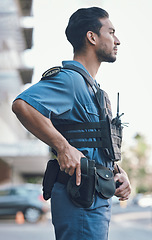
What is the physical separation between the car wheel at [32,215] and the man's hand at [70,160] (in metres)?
14.0

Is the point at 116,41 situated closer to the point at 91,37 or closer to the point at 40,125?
the point at 91,37

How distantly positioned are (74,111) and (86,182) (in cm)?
37

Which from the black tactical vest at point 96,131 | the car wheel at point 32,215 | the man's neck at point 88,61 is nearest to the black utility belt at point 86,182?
the black tactical vest at point 96,131

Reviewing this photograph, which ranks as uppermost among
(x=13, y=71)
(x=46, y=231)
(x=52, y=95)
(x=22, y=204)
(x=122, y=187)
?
(x=52, y=95)

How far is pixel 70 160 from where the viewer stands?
1896 millimetres

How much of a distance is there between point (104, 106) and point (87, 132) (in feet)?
0.68

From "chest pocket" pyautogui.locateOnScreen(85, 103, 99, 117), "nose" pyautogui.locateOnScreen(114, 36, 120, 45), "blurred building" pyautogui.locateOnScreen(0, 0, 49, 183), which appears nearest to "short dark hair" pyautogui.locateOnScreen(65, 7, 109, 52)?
"nose" pyautogui.locateOnScreen(114, 36, 120, 45)

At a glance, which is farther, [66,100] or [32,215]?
[32,215]

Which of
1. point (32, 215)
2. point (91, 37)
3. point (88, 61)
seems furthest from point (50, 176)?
point (32, 215)

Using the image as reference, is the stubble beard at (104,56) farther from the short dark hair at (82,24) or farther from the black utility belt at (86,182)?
the black utility belt at (86,182)

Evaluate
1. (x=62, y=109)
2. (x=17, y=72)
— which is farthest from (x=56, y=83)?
(x=17, y=72)

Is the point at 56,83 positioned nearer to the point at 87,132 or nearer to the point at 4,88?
the point at 87,132

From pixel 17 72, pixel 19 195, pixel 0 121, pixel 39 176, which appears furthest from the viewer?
pixel 39 176

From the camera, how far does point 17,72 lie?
850 inches
